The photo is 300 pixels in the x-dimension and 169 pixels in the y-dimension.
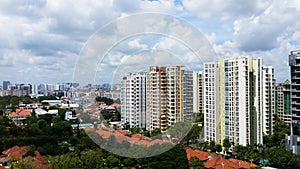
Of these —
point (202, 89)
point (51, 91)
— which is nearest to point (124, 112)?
point (202, 89)

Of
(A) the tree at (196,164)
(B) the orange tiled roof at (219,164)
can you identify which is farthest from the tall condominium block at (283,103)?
(A) the tree at (196,164)

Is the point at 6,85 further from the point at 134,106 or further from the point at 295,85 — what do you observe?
the point at 295,85

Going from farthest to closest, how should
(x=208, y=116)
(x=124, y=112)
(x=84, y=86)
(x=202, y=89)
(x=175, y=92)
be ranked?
(x=208, y=116), (x=202, y=89), (x=124, y=112), (x=175, y=92), (x=84, y=86)

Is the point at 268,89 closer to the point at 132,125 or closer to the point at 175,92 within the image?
the point at 132,125

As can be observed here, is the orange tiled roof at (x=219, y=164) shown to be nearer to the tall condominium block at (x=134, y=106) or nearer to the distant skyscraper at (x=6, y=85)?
the tall condominium block at (x=134, y=106)

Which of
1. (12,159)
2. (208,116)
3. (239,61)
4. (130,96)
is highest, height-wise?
(239,61)

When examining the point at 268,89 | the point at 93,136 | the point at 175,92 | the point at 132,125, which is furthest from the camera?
the point at 268,89

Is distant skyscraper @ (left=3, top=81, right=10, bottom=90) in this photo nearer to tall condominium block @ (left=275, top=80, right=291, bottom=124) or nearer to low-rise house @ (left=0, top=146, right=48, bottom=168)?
low-rise house @ (left=0, top=146, right=48, bottom=168)

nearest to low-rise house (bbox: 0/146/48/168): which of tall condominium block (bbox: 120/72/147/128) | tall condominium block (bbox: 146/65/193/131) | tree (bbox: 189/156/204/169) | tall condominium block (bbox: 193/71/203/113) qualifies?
tall condominium block (bbox: 120/72/147/128)
